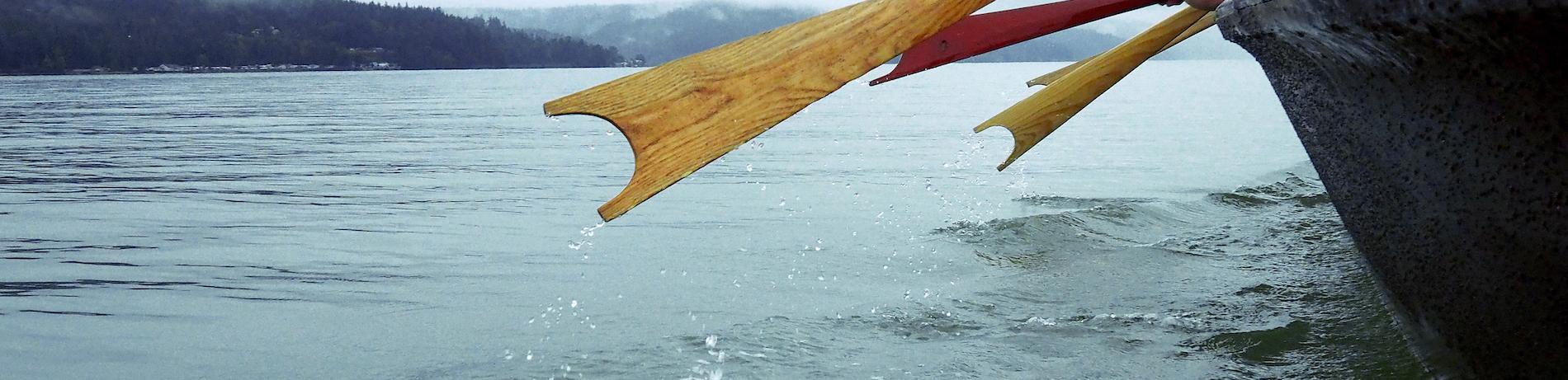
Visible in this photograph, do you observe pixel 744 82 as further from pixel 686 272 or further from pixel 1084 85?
pixel 686 272

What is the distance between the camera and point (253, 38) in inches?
4360

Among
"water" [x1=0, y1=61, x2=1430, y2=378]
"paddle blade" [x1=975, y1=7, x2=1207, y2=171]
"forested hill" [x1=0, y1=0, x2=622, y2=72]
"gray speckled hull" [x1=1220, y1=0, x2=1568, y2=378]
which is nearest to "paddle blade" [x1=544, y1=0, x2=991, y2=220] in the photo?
"gray speckled hull" [x1=1220, y1=0, x2=1568, y2=378]

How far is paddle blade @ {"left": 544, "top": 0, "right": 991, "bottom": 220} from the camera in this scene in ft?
11.3

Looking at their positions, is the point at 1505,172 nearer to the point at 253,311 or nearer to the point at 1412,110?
the point at 1412,110

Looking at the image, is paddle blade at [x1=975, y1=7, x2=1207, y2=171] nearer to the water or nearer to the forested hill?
the water

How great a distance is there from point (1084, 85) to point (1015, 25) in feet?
7.82

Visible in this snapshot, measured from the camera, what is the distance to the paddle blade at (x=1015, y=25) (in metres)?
4.37

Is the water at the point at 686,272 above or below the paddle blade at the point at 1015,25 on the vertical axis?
below

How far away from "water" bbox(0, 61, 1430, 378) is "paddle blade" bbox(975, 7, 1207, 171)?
2.94 feet

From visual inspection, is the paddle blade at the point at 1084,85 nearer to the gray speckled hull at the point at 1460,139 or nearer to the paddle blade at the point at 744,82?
the gray speckled hull at the point at 1460,139

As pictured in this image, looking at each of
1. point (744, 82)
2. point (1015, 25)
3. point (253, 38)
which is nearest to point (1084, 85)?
point (1015, 25)

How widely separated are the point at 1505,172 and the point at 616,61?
14913 cm

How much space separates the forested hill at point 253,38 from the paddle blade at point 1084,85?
9635 centimetres

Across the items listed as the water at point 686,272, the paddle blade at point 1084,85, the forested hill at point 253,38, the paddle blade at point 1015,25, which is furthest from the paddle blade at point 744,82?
the forested hill at point 253,38
